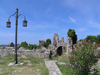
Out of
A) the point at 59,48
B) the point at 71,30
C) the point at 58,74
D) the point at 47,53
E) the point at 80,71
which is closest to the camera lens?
the point at 58,74

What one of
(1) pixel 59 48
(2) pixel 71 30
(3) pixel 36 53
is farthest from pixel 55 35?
(3) pixel 36 53

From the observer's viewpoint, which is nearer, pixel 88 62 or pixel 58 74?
pixel 58 74

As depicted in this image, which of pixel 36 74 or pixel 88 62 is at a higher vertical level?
pixel 88 62

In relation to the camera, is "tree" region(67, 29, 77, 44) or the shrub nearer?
the shrub

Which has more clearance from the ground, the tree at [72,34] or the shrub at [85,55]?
the tree at [72,34]

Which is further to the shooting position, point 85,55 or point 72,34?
point 72,34

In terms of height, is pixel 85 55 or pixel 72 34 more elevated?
pixel 72 34

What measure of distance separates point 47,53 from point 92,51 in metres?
5.81

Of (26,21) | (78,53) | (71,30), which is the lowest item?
(78,53)

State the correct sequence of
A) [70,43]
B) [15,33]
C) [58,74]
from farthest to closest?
[70,43] → [15,33] → [58,74]

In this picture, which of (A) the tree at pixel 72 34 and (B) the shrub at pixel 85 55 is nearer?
(B) the shrub at pixel 85 55

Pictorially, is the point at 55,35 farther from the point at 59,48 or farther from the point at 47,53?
the point at 47,53

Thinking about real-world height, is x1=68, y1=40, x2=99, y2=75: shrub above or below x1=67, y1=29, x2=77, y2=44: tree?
below

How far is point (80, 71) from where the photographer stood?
5.12 metres
